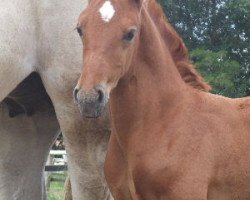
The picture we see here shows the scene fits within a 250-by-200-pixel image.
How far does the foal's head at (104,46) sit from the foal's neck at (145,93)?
174 millimetres

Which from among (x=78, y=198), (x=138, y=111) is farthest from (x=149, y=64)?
(x=78, y=198)

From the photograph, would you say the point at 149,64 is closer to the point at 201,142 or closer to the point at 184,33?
the point at 201,142

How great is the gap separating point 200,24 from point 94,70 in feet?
55.1

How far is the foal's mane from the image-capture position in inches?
137

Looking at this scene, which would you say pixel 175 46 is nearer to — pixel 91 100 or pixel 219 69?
pixel 91 100

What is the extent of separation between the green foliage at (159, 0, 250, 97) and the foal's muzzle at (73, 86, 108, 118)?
14.0 metres

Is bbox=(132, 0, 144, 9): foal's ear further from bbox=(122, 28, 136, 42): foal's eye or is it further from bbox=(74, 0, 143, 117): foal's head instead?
bbox=(122, 28, 136, 42): foal's eye

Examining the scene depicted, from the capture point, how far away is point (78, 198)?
3.82 meters

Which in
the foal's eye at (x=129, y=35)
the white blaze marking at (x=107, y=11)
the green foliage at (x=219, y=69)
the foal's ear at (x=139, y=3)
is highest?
the green foliage at (x=219, y=69)

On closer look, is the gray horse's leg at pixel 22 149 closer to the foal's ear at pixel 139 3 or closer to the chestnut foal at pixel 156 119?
the chestnut foal at pixel 156 119

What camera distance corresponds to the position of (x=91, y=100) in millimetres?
2760

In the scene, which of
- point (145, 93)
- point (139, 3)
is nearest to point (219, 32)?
point (145, 93)

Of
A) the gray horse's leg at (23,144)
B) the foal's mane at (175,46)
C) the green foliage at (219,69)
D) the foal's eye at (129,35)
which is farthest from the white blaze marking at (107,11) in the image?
the green foliage at (219,69)

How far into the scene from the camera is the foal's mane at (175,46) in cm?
348
